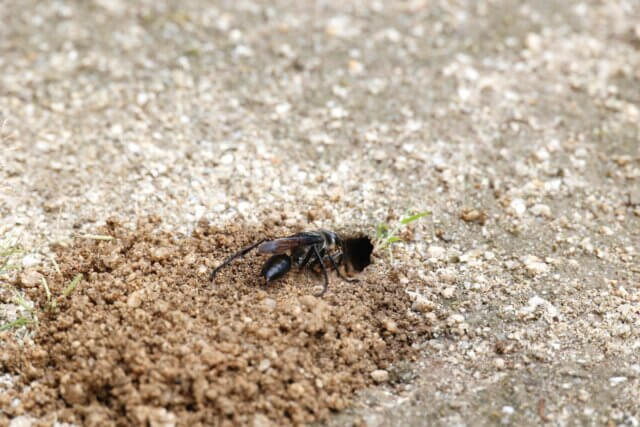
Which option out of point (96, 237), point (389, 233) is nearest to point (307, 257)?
point (389, 233)

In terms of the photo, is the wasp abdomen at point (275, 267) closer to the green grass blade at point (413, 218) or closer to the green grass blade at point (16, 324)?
the green grass blade at point (413, 218)

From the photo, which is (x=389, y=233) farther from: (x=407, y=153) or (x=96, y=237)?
(x=96, y=237)

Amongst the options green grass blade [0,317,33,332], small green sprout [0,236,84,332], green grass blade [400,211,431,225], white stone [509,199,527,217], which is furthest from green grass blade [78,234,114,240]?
white stone [509,199,527,217]

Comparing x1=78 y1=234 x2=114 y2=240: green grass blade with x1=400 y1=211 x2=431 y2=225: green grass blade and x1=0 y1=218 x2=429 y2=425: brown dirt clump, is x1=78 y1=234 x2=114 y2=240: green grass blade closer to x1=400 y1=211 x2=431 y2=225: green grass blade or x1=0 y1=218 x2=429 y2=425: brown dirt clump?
x1=0 y1=218 x2=429 y2=425: brown dirt clump

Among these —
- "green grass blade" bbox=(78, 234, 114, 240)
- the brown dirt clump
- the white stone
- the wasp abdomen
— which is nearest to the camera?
the brown dirt clump

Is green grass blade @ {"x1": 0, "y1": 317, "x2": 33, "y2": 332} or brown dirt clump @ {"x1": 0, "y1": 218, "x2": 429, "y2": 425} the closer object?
brown dirt clump @ {"x1": 0, "y1": 218, "x2": 429, "y2": 425}
